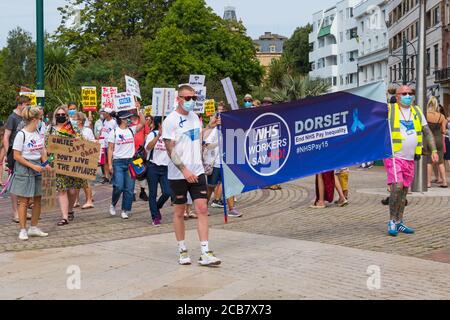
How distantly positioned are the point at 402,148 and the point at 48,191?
5.11 meters

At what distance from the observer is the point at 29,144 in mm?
9250

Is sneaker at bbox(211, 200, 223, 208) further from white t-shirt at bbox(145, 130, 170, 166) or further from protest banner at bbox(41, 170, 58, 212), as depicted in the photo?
protest banner at bbox(41, 170, 58, 212)

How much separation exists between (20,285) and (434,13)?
56.8 meters

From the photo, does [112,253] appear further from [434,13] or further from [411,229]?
[434,13]

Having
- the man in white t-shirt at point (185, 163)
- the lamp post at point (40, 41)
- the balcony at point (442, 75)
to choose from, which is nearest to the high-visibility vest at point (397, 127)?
the man in white t-shirt at point (185, 163)

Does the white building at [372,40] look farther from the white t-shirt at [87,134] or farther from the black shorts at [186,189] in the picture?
the black shorts at [186,189]

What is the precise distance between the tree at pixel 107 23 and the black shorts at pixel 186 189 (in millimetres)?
49776

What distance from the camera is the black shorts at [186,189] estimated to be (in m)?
7.45

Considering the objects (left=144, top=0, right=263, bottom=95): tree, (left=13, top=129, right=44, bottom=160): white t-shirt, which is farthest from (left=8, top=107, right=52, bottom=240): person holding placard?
(left=144, top=0, right=263, bottom=95): tree

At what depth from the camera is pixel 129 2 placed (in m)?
56.2

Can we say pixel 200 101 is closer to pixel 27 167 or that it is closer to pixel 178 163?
pixel 27 167

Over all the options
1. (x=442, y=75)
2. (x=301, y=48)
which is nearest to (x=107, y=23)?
(x=442, y=75)

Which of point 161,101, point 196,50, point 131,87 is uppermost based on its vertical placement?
point 196,50
